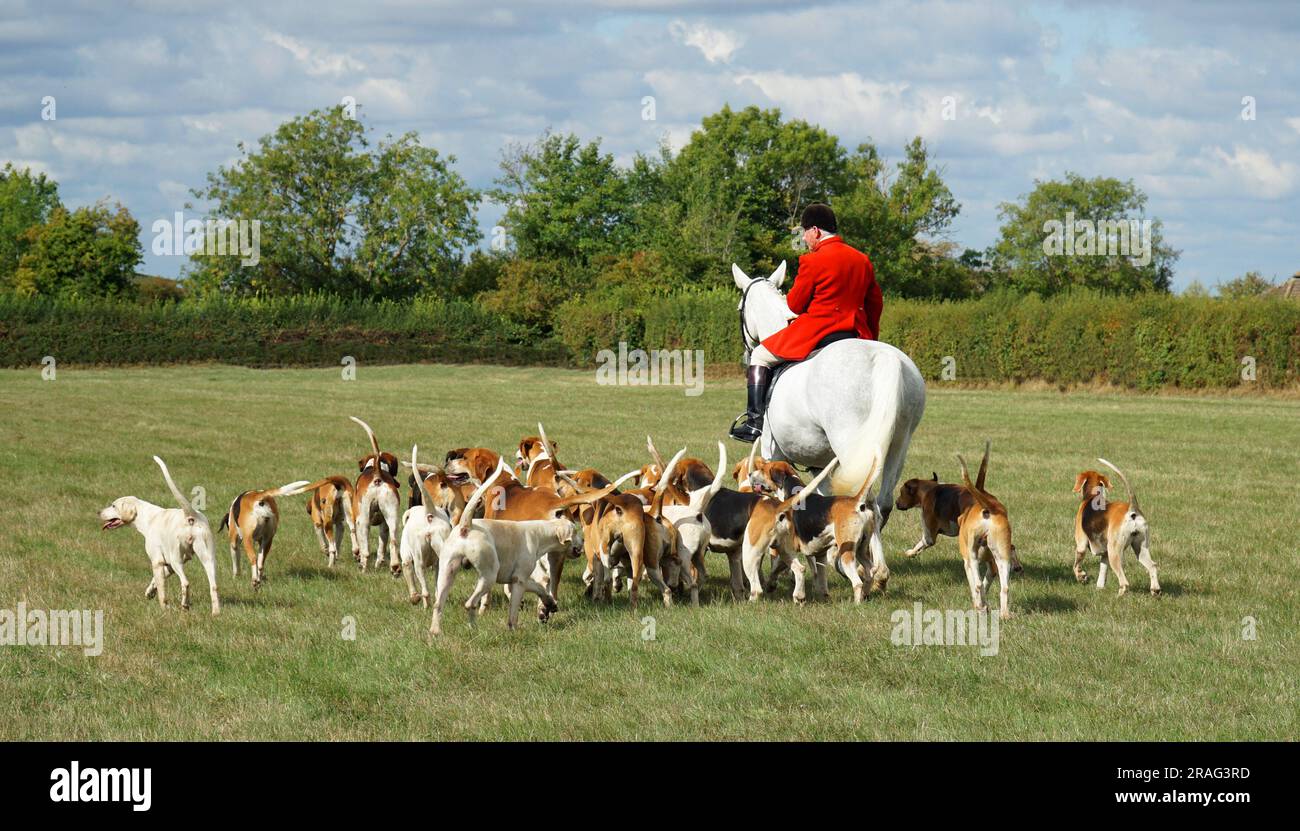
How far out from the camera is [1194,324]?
35.3 meters

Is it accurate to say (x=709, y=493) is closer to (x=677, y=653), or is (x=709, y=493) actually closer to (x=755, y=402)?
(x=677, y=653)

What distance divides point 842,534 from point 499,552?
2.15 meters

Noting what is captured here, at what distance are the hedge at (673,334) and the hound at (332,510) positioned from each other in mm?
29654

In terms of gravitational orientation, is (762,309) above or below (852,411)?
above

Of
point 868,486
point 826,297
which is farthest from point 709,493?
point 826,297

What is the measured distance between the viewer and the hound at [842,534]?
8.49m

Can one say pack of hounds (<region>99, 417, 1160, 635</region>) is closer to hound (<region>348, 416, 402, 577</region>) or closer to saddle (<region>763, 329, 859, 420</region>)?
hound (<region>348, 416, 402, 577</region>)

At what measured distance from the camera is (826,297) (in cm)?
1018

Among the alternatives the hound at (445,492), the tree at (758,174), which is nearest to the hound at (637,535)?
the hound at (445,492)

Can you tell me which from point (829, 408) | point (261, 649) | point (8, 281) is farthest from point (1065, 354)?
point (8, 281)

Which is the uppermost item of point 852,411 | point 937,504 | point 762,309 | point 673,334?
point 673,334

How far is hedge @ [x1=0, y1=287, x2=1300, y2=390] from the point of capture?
115ft

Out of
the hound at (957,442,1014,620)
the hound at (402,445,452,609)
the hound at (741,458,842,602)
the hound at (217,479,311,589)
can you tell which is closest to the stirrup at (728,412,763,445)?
the hound at (741,458,842,602)
